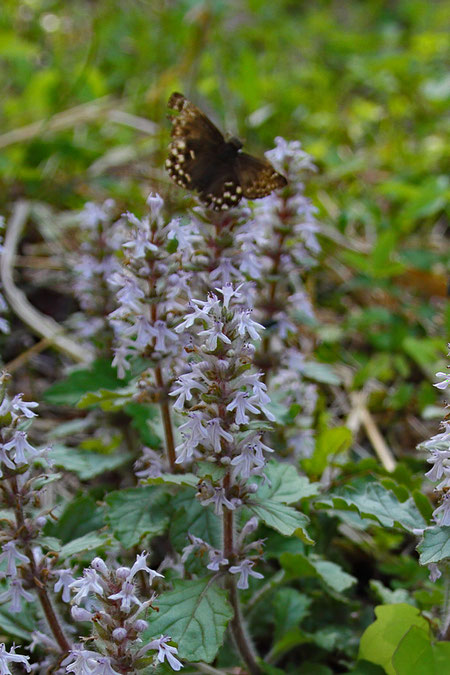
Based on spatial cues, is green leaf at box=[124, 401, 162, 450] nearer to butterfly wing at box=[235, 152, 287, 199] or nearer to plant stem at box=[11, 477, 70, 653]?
plant stem at box=[11, 477, 70, 653]

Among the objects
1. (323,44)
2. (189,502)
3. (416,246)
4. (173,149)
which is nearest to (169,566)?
(189,502)

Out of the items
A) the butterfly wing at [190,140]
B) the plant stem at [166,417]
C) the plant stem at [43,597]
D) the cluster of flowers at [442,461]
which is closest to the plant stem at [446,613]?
the cluster of flowers at [442,461]

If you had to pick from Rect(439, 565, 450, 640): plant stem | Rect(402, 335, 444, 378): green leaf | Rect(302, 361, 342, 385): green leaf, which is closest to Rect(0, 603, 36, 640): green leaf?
Rect(439, 565, 450, 640): plant stem

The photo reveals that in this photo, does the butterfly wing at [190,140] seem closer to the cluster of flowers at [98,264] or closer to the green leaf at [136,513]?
the cluster of flowers at [98,264]

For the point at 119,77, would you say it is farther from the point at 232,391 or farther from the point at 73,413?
the point at 232,391

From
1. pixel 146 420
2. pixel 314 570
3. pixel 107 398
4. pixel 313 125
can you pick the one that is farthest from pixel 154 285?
pixel 313 125
